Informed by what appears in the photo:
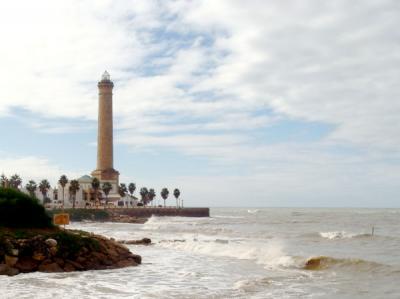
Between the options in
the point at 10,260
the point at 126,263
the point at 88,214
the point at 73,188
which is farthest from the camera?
the point at 73,188

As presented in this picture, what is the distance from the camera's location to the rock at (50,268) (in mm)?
17781

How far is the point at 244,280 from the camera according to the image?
16828mm

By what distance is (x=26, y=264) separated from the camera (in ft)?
58.0

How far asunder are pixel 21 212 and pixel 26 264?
3648mm

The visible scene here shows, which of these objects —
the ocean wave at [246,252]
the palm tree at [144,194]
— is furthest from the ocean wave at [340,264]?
the palm tree at [144,194]

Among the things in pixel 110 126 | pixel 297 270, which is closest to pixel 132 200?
pixel 110 126

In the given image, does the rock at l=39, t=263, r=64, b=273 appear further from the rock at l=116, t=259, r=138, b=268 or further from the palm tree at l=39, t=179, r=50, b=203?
the palm tree at l=39, t=179, r=50, b=203

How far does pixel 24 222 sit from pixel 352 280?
11664 mm

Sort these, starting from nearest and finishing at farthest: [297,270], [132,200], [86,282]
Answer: [86,282]
[297,270]
[132,200]

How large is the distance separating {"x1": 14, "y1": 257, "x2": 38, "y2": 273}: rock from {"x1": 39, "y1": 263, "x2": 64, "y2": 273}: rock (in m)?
0.21

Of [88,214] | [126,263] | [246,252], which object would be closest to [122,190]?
[88,214]

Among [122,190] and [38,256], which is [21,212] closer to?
[38,256]

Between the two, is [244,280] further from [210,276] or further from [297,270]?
[297,270]

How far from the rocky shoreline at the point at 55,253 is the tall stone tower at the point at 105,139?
225 feet
